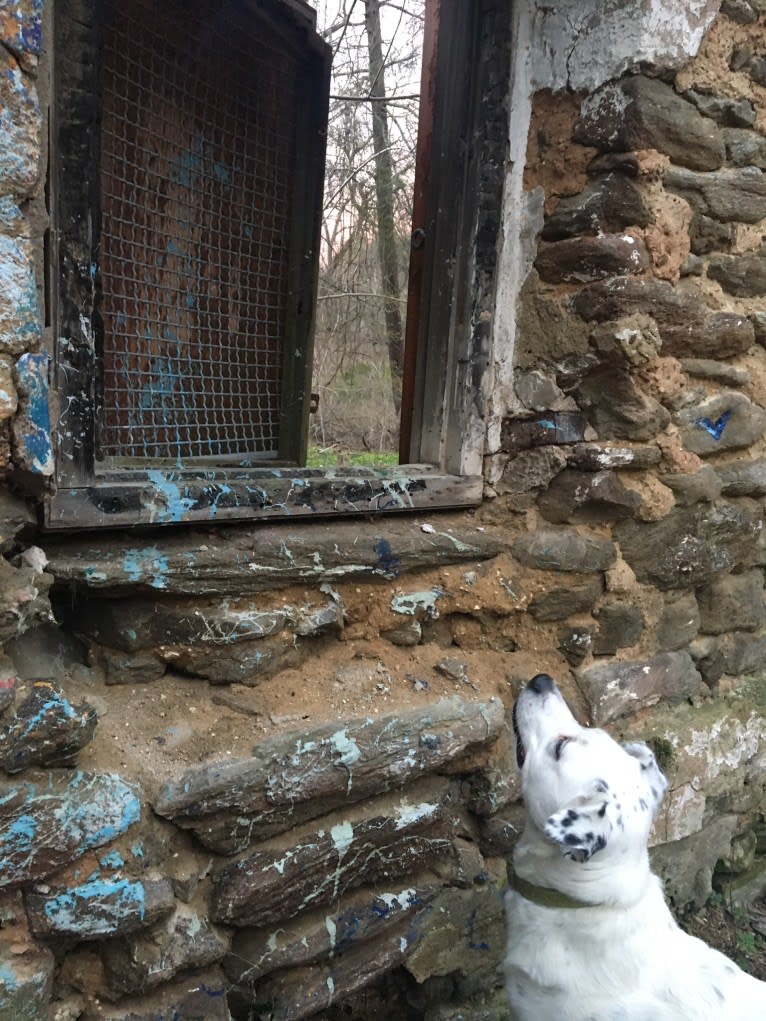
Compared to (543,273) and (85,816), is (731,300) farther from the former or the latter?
(85,816)

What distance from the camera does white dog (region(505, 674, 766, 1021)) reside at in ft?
6.13

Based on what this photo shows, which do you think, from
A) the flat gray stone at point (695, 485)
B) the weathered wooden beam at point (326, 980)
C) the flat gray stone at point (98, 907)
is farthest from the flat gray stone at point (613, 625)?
the flat gray stone at point (98, 907)

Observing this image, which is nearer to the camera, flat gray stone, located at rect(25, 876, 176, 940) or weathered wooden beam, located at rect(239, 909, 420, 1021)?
flat gray stone, located at rect(25, 876, 176, 940)

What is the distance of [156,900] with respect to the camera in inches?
68.6

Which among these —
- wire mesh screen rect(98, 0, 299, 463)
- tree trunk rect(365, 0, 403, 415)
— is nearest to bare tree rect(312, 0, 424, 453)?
tree trunk rect(365, 0, 403, 415)

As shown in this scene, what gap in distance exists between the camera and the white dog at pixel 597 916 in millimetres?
1869

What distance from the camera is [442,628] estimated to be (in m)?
2.50

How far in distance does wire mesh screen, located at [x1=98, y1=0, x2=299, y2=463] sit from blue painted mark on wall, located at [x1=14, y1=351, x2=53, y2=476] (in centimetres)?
60

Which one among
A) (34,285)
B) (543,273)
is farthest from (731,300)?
(34,285)

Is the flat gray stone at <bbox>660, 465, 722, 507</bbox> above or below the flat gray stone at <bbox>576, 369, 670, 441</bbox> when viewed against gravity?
below

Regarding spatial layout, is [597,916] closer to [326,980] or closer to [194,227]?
[326,980]

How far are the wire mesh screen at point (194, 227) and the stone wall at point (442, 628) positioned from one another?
0.64 metres

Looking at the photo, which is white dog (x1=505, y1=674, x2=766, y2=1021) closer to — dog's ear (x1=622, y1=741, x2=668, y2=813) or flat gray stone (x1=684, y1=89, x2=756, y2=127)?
dog's ear (x1=622, y1=741, x2=668, y2=813)

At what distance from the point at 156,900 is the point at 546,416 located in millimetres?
1635
